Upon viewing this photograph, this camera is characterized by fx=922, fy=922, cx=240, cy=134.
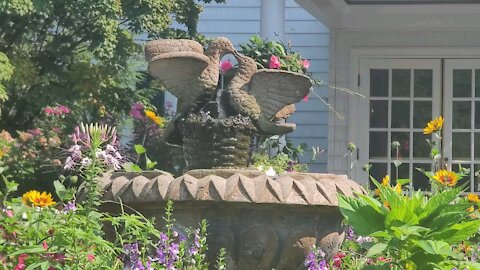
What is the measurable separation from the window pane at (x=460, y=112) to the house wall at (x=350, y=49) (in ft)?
1.97

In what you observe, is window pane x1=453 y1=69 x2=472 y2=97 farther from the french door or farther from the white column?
the white column

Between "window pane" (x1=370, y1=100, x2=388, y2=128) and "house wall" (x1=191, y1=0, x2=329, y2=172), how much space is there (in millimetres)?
864

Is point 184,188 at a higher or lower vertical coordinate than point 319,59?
lower

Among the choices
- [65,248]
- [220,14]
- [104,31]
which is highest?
[220,14]

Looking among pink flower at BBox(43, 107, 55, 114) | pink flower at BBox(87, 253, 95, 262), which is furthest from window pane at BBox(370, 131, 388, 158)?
pink flower at BBox(87, 253, 95, 262)

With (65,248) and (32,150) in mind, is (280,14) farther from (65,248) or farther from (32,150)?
(65,248)

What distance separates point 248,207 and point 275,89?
784 millimetres

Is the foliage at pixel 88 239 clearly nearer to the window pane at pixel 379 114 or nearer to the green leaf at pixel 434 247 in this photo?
the green leaf at pixel 434 247

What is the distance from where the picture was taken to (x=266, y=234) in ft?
10.8

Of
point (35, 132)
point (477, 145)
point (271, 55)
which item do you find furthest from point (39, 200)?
point (477, 145)

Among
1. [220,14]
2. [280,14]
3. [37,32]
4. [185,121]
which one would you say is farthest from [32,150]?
[185,121]

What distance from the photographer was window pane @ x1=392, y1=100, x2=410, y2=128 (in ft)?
34.8

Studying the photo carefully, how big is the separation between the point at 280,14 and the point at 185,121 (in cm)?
540

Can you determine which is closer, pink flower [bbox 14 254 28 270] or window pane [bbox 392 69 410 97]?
pink flower [bbox 14 254 28 270]
